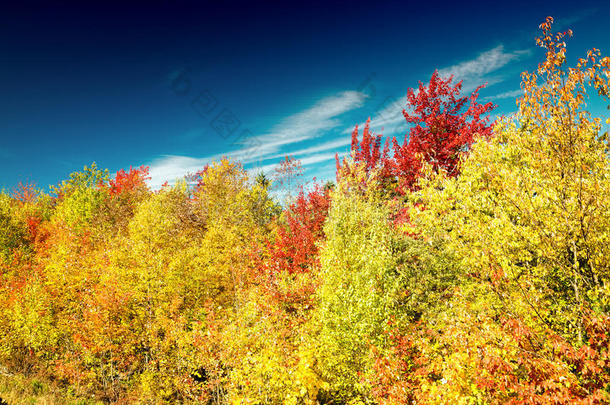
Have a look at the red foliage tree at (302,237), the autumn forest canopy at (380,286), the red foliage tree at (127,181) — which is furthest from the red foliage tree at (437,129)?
the red foliage tree at (127,181)

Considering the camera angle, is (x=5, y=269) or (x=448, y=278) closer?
(x=448, y=278)

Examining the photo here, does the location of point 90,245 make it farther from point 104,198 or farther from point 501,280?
point 501,280

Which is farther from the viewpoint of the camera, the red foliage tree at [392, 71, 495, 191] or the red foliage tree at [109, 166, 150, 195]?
the red foliage tree at [109, 166, 150, 195]

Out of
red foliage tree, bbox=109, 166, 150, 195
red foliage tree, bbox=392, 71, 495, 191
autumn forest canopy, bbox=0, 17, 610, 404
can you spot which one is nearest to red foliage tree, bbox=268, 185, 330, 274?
autumn forest canopy, bbox=0, 17, 610, 404

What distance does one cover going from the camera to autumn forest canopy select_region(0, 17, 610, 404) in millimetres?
8602

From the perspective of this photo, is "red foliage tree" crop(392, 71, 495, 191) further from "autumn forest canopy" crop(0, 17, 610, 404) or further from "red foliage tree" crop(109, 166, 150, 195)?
"red foliage tree" crop(109, 166, 150, 195)

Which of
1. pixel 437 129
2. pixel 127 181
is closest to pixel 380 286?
pixel 437 129

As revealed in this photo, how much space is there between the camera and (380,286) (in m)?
16.9

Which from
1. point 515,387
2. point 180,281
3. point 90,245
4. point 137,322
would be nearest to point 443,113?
point 515,387

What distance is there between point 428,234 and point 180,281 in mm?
22151

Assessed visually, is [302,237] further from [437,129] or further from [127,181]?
[127,181]

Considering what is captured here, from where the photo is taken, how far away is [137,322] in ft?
79.4

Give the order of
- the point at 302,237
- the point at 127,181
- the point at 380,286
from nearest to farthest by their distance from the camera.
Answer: the point at 380,286 → the point at 302,237 → the point at 127,181

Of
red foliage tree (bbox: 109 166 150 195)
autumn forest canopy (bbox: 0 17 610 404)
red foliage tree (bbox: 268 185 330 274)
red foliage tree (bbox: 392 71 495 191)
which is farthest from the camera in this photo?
red foliage tree (bbox: 109 166 150 195)
